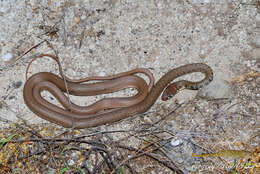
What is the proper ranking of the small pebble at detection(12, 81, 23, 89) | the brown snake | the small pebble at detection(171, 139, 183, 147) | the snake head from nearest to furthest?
1. the small pebble at detection(171, 139, 183, 147)
2. the brown snake
3. the snake head
4. the small pebble at detection(12, 81, 23, 89)

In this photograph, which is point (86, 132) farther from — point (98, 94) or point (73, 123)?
point (98, 94)

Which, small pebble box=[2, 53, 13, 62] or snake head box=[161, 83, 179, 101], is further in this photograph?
small pebble box=[2, 53, 13, 62]

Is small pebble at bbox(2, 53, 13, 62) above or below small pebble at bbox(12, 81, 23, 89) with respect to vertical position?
above

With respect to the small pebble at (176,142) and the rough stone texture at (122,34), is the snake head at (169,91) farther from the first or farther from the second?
the small pebble at (176,142)

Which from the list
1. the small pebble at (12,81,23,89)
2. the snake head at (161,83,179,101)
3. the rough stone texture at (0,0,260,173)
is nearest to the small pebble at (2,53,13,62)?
the rough stone texture at (0,0,260,173)

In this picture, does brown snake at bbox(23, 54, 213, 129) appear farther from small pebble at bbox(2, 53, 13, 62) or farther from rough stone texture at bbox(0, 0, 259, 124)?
small pebble at bbox(2, 53, 13, 62)

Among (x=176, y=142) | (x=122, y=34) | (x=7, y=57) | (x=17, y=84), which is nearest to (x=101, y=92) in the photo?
(x=122, y=34)

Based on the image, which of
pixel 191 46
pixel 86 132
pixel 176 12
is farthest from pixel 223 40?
pixel 86 132

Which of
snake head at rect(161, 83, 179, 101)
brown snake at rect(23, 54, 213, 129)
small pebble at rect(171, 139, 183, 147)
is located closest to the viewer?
small pebble at rect(171, 139, 183, 147)
